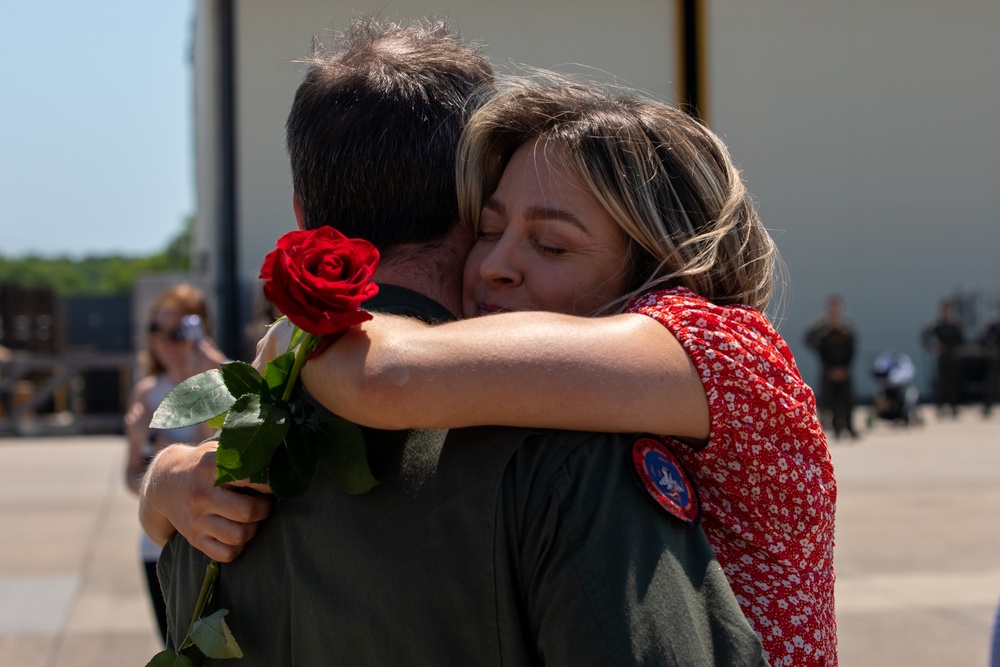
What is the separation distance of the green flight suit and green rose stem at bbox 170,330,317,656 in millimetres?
119

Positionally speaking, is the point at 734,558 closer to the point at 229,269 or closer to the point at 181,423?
the point at 181,423

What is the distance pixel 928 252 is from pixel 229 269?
17.6 m

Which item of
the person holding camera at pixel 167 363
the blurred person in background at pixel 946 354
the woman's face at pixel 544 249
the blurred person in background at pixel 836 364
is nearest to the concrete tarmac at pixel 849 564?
the person holding camera at pixel 167 363

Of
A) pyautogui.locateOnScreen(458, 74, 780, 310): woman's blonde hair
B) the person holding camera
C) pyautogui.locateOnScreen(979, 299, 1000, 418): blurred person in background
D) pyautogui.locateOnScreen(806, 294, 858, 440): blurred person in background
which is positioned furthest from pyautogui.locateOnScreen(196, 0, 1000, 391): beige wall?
pyautogui.locateOnScreen(458, 74, 780, 310): woman's blonde hair

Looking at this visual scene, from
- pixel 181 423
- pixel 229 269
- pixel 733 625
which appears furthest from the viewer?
pixel 229 269

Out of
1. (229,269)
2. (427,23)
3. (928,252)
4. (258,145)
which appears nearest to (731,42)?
(928,252)

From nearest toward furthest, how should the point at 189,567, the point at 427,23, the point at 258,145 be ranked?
the point at 189,567 < the point at 427,23 < the point at 258,145

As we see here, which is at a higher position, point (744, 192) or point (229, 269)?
point (744, 192)

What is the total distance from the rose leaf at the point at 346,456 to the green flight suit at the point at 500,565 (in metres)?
0.04

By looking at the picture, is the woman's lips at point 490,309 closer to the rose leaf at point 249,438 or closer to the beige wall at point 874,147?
the rose leaf at point 249,438

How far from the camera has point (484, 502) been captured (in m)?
1.24

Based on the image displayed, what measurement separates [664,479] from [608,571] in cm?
14

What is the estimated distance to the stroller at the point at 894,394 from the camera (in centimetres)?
1627

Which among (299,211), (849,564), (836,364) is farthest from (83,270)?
(299,211)
